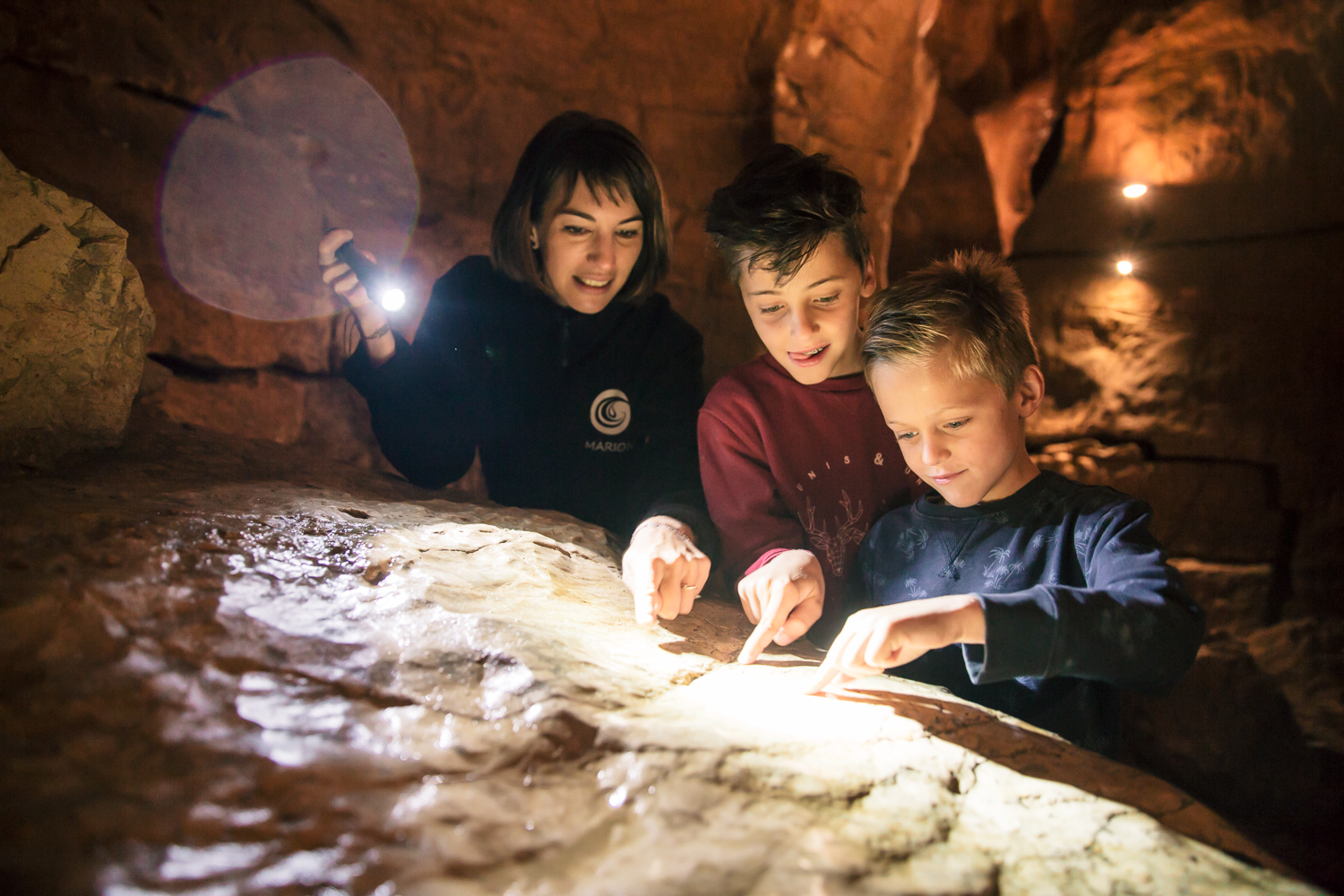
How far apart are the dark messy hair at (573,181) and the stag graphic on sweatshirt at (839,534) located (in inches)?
43.7

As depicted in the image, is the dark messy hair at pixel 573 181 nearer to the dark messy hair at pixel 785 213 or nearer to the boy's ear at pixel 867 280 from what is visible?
the dark messy hair at pixel 785 213

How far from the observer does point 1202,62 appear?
351cm

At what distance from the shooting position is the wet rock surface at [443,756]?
0.79 m

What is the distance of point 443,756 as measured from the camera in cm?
96

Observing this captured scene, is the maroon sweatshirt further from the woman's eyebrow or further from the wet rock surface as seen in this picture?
the woman's eyebrow

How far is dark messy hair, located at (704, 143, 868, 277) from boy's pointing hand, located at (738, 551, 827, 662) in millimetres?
752

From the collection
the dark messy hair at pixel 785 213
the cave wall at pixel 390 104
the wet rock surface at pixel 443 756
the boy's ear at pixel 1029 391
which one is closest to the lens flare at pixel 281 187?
the cave wall at pixel 390 104

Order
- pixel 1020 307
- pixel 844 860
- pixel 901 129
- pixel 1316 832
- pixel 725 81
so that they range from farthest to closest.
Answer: pixel 901 129 → pixel 725 81 → pixel 1316 832 → pixel 1020 307 → pixel 844 860

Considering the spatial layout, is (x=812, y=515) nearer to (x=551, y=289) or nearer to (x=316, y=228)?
(x=551, y=289)

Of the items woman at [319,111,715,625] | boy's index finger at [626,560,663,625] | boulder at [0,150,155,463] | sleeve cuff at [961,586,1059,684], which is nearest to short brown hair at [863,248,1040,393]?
sleeve cuff at [961,586,1059,684]

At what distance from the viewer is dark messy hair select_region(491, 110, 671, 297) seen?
230 cm

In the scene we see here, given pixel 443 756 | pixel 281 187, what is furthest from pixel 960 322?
pixel 281 187

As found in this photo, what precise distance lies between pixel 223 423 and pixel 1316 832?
4651 millimetres

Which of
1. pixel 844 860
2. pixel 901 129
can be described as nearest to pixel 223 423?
pixel 844 860
